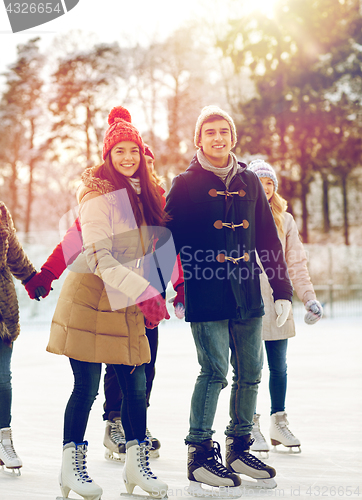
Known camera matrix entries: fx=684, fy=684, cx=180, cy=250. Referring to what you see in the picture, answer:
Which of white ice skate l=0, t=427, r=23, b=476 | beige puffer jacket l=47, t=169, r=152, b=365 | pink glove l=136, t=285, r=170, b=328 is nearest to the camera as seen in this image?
pink glove l=136, t=285, r=170, b=328

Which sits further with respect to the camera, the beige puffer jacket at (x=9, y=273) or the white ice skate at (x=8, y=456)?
the beige puffer jacket at (x=9, y=273)

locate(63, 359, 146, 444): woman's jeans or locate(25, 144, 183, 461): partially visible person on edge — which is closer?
locate(63, 359, 146, 444): woman's jeans

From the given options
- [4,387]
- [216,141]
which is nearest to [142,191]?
[216,141]

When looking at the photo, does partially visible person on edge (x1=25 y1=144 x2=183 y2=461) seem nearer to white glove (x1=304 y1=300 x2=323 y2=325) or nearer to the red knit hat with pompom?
the red knit hat with pompom

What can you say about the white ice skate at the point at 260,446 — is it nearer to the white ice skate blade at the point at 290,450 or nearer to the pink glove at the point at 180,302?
the white ice skate blade at the point at 290,450

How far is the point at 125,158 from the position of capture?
10.9 ft

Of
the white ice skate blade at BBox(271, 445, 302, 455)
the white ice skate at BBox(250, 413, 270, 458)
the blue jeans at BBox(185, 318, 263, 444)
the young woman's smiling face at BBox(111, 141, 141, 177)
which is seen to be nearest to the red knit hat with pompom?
the young woman's smiling face at BBox(111, 141, 141, 177)

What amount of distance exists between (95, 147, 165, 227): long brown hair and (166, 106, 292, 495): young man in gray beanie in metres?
0.16

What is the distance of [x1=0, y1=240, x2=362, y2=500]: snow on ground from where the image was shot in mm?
3459

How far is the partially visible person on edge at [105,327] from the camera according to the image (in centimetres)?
311

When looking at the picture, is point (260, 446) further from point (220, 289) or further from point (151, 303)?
point (151, 303)

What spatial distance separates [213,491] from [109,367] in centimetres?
123

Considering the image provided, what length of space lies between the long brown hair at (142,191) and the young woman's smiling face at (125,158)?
22 millimetres

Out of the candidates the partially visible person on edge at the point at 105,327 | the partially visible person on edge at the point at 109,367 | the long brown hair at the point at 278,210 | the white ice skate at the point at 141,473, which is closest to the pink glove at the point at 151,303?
the partially visible person on edge at the point at 105,327
